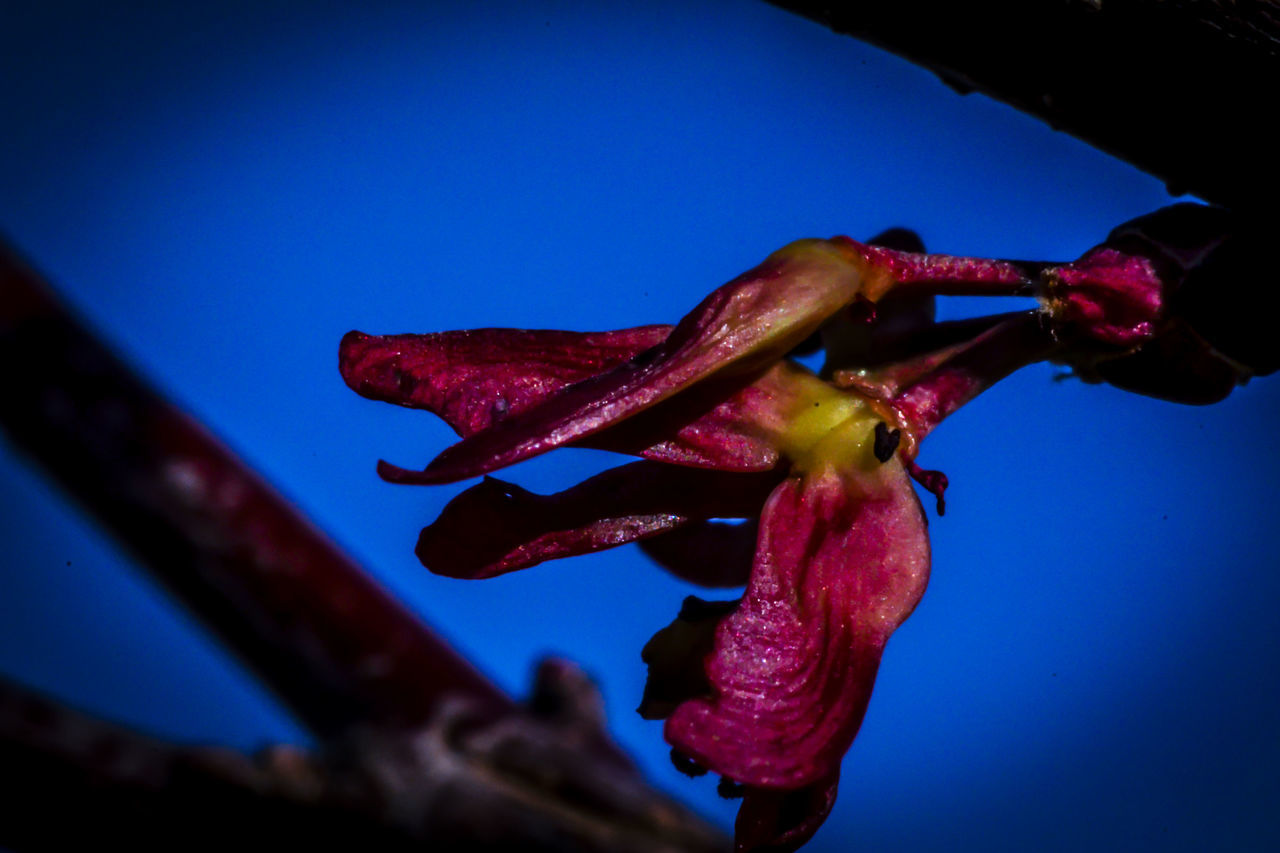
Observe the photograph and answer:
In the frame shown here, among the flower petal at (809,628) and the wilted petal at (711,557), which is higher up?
the wilted petal at (711,557)

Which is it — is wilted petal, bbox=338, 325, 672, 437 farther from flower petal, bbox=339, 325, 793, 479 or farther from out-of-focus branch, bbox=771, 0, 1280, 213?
out-of-focus branch, bbox=771, 0, 1280, 213

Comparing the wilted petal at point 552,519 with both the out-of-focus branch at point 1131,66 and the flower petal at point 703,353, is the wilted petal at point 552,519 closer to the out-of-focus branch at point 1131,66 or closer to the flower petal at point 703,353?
the flower petal at point 703,353

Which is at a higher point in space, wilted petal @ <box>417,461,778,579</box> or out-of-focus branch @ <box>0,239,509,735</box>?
out-of-focus branch @ <box>0,239,509,735</box>

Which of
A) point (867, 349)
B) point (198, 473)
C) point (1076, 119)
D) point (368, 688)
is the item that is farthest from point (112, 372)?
point (1076, 119)

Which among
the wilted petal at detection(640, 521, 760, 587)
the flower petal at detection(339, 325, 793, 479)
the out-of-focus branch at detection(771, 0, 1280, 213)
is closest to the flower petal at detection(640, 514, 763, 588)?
the wilted petal at detection(640, 521, 760, 587)

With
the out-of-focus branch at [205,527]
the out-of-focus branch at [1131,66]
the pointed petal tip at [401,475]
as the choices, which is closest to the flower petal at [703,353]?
the pointed petal tip at [401,475]

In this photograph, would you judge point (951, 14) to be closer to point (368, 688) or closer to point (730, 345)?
point (730, 345)
